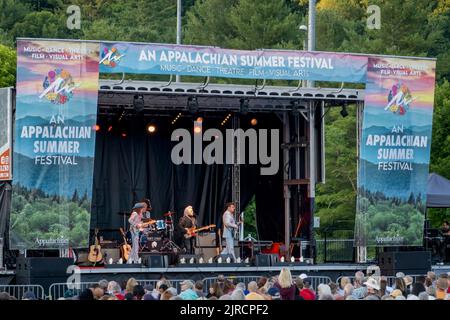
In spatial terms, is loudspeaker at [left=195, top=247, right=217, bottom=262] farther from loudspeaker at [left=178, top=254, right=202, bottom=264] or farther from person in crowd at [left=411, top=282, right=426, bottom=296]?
person in crowd at [left=411, top=282, right=426, bottom=296]

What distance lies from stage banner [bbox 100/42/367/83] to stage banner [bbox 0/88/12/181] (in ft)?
6.36

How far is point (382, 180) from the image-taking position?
2669 centimetres

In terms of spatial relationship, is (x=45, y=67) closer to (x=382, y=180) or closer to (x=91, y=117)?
(x=91, y=117)

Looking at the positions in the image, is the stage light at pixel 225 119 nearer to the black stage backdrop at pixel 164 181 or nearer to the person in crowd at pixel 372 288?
the black stage backdrop at pixel 164 181

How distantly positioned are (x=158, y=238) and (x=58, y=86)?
4728mm

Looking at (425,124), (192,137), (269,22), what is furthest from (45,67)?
(269,22)

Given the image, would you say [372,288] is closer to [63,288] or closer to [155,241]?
[63,288]

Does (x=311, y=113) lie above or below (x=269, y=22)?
below

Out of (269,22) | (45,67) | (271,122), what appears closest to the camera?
(45,67)

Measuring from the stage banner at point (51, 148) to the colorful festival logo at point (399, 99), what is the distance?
21.7 ft

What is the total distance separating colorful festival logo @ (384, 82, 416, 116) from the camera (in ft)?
87.5

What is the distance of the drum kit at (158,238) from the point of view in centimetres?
2669

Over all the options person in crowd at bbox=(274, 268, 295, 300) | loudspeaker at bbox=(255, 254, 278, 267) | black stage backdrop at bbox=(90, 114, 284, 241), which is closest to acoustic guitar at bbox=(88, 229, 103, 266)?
black stage backdrop at bbox=(90, 114, 284, 241)
